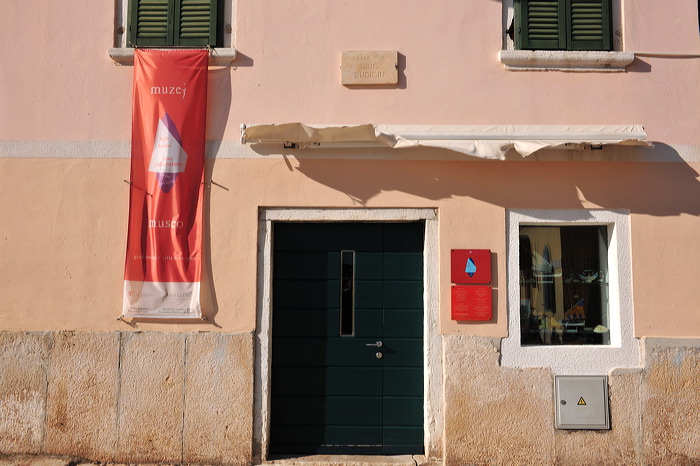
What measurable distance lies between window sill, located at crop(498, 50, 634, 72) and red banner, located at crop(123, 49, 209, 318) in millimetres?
3146

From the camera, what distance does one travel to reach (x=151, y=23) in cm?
676

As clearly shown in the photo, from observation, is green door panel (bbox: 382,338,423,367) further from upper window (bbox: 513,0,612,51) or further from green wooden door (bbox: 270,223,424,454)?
upper window (bbox: 513,0,612,51)

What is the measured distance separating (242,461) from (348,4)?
15.5 feet

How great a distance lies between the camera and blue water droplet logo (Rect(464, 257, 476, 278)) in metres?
6.35

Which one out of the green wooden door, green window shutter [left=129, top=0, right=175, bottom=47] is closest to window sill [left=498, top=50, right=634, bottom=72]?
the green wooden door

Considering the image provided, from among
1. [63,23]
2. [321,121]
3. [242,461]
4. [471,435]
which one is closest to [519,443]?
[471,435]

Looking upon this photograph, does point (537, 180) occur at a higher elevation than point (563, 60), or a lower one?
lower

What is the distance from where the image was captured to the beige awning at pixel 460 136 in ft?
20.3

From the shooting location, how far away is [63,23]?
6.73m

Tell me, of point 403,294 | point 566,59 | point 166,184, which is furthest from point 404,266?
point 566,59

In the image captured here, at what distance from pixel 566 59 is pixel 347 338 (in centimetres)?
362

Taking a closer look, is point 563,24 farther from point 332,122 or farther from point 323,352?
point 323,352

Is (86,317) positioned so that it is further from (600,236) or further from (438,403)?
(600,236)

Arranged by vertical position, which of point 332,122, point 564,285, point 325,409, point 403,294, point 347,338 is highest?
point 332,122
